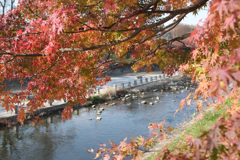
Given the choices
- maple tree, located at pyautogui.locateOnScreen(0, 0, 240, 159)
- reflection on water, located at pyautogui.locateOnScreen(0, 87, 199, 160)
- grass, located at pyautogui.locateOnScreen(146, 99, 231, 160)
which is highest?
maple tree, located at pyautogui.locateOnScreen(0, 0, 240, 159)

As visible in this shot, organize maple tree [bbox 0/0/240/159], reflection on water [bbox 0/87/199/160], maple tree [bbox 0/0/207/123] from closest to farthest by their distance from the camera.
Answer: maple tree [bbox 0/0/240/159] → maple tree [bbox 0/0/207/123] → reflection on water [bbox 0/87/199/160]

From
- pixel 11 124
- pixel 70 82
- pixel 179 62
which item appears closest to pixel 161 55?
pixel 179 62

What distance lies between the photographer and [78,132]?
9.56 m

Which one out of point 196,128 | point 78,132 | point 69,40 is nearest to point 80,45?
point 69,40

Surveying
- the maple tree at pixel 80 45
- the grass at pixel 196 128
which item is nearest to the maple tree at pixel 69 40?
the maple tree at pixel 80 45

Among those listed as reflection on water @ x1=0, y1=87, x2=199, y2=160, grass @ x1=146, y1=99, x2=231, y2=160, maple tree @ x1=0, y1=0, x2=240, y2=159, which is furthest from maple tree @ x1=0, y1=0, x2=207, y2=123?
reflection on water @ x1=0, y1=87, x2=199, y2=160

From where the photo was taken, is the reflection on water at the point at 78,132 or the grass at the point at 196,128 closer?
the grass at the point at 196,128

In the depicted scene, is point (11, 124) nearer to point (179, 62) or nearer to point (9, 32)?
point (9, 32)

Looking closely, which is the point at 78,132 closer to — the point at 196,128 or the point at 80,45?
the point at 196,128

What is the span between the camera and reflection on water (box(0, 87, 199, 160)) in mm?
7812

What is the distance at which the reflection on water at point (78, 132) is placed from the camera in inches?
308

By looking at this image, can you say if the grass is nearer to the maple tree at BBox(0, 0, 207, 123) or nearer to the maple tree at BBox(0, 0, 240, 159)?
the maple tree at BBox(0, 0, 240, 159)

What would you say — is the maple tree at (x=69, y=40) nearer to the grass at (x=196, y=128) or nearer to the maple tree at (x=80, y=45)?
the maple tree at (x=80, y=45)

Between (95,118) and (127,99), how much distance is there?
5295 millimetres
